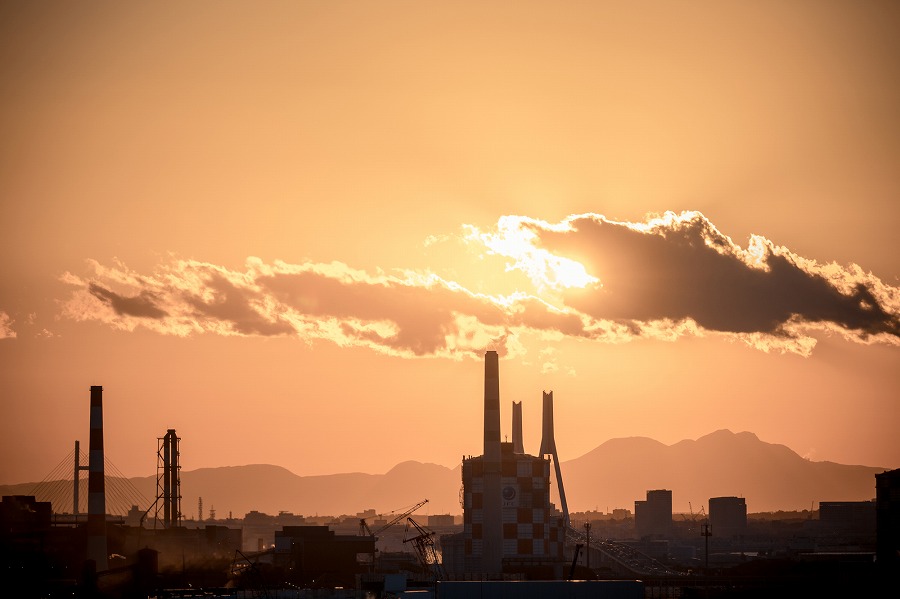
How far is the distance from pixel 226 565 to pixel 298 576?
7.88 meters

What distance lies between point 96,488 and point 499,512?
4440cm

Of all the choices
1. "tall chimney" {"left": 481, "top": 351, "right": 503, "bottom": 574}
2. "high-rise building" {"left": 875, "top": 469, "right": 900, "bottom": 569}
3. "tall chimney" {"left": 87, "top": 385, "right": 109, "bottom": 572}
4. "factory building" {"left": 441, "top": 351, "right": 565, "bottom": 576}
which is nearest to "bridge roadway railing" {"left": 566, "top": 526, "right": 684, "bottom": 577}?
"factory building" {"left": 441, "top": 351, "right": 565, "bottom": 576}

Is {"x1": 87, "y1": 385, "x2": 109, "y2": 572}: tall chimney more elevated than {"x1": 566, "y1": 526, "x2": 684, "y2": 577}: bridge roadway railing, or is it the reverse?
{"x1": 87, "y1": 385, "x2": 109, "y2": 572}: tall chimney

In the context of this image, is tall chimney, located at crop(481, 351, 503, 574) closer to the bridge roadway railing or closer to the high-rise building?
the high-rise building

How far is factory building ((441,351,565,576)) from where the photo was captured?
12669 centimetres

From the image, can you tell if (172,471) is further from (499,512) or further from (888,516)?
(888,516)

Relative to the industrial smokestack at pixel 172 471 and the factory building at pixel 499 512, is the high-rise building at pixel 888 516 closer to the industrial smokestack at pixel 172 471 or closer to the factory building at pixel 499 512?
the factory building at pixel 499 512

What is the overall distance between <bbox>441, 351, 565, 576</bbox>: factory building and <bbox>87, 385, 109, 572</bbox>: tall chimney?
37991 millimetres

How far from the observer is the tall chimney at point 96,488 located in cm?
10238

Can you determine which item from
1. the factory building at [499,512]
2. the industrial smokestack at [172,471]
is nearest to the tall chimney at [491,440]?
the factory building at [499,512]

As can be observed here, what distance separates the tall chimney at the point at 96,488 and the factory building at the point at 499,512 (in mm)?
37991

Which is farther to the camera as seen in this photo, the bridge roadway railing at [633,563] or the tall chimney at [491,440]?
the bridge roadway railing at [633,563]

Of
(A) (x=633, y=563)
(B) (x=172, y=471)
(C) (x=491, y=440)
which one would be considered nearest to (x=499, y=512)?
(C) (x=491, y=440)

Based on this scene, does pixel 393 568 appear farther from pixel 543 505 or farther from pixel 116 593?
pixel 116 593
